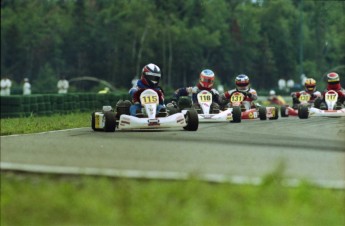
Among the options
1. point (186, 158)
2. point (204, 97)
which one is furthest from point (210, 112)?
point (186, 158)

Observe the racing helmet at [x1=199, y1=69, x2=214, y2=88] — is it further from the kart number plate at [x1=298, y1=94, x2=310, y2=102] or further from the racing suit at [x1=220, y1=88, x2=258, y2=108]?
the kart number plate at [x1=298, y1=94, x2=310, y2=102]

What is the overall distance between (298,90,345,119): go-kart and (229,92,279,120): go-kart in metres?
0.87

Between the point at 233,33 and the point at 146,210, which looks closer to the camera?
the point at 146,210

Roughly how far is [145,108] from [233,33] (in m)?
61.5

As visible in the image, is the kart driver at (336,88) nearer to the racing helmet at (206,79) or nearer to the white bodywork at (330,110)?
the white bodywork at (330,110)

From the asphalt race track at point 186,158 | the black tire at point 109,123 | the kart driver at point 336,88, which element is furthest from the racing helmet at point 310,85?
the asphalt race track at point 186,158

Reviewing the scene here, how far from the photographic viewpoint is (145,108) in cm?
1588

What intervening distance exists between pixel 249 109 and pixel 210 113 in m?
2.27

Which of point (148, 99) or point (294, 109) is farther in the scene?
point (294, 109)

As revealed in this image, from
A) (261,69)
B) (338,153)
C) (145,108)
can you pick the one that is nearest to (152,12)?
(261,69)

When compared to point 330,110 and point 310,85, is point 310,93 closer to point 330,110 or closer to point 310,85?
point 310,85

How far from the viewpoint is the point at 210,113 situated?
2048 cm

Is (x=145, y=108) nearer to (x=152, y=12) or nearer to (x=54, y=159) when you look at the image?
(x=54, y=159)

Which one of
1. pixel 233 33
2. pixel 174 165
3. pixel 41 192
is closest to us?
pixel 41 192
